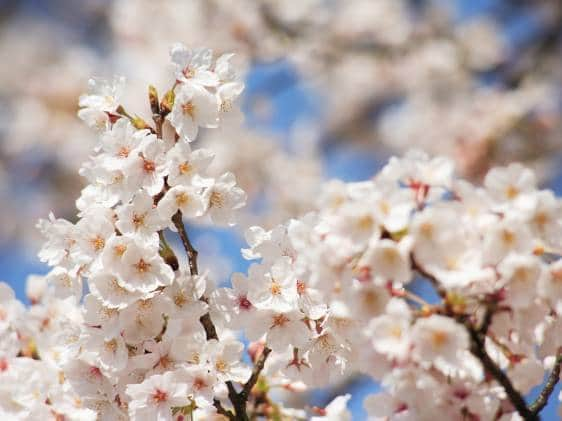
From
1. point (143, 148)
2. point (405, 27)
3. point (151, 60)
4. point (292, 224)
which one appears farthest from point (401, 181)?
point (405, 27)

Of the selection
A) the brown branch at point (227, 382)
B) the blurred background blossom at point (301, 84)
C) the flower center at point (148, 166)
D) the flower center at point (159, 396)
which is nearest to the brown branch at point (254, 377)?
the brown branch at point (227, 382)

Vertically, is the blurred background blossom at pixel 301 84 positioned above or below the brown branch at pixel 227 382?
above

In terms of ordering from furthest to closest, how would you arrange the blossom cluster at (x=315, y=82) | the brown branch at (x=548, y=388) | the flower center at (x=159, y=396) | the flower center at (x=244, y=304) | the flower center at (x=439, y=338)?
the blossom cluster at (x=315, y=82) < the flower center at (x=244, y=304) < the flower center at (x=159, y=396) < the brown branch at (x=548, y=388) < the flower center at (x=439, y=338)

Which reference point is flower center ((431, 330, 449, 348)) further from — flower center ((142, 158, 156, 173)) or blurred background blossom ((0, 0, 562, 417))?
blurred background blossom ((0, 0, 562, 417))

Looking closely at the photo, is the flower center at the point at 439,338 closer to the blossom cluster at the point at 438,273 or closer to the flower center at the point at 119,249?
the blossom cluster at the point at 438,273

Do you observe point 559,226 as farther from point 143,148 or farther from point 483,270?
point 143,148

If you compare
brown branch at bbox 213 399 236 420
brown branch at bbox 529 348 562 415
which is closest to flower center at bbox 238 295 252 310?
brown branch at bbox 213 399 236 420
